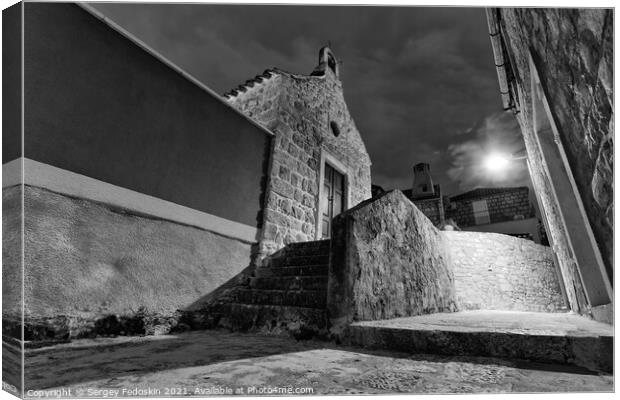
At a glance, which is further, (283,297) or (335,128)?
(335,128)

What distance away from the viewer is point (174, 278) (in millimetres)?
3053

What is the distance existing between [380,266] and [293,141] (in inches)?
124

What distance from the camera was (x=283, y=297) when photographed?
123 inches

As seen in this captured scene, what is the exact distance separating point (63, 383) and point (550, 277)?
11377 millimetres

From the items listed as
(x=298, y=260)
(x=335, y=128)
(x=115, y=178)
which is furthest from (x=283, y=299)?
(x=335, y=128)

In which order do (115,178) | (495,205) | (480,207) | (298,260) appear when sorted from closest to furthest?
(115,178) < (298,260) < (495,205) < (480,207)

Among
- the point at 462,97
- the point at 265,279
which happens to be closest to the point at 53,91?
the point at 265,279

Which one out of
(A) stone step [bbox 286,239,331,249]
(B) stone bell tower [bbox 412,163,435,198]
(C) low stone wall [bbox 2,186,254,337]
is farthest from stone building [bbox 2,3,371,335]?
(B) stone bell tower [bbox 412,163,435,198]

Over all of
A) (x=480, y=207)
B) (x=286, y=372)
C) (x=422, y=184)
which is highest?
(x=422, y=184)

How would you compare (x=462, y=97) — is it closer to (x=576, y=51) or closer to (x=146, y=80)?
(x=576, y=51)

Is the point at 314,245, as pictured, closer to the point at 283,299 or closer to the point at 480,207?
the point at 283,299

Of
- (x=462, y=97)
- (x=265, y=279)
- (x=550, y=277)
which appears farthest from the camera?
(x=550, y=277)

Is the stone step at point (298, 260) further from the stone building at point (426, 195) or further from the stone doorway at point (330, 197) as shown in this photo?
the stone building at point (426, 195)

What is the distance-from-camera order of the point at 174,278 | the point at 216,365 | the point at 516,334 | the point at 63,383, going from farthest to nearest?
1. the point at 174,278
2. the point at 516,334
3. the point at 216,365
4. the point at 63,383
